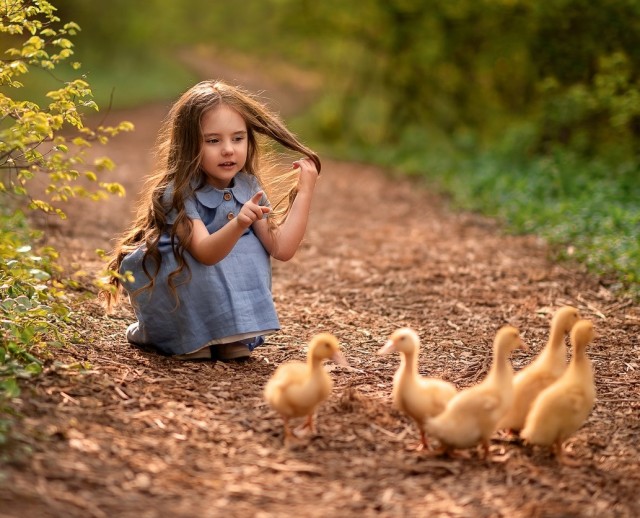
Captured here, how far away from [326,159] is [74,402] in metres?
13.8

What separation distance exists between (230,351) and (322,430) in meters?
1.09

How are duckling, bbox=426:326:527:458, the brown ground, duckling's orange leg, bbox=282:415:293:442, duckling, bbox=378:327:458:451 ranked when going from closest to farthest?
1. the brown ground
2. duckling, bbox=426:326:527:458
3. duckling, bbox=378:327:458:451
4. duckling's orange leg, bbox=282:415:293:442

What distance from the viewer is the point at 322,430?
3.66 m

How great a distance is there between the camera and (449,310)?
19.8 feet

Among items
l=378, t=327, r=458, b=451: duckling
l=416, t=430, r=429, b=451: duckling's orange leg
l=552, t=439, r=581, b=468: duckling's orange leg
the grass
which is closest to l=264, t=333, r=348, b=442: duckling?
l=378, t=327, r=458, b=451: duckling

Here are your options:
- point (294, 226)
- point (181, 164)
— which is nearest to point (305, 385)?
point (294, 226)

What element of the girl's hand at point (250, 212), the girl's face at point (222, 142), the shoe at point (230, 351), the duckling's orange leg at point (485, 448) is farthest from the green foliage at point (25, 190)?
the duckling's orange leg at point (485, 448)

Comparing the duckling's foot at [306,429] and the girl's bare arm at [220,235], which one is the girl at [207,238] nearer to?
the girl's bare arm at [220,235]

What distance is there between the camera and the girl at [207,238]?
14.8 ft

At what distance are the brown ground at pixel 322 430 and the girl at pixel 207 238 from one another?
0.19 metres

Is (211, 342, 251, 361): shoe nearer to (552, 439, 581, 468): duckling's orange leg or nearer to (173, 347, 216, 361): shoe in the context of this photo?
(173, 347, 216, 361): shoe

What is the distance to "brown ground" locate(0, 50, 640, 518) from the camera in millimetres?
3012

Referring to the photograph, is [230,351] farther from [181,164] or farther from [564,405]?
[564,405]

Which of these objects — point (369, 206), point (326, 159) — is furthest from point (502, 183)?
point (326, 159)
